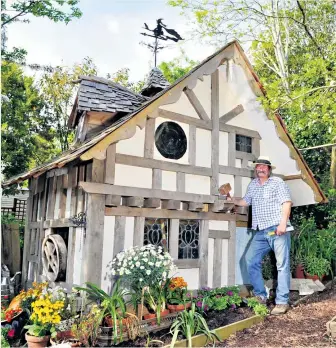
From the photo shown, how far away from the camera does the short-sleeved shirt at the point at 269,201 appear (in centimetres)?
655

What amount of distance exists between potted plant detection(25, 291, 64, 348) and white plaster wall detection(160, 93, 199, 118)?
3509 millimetres

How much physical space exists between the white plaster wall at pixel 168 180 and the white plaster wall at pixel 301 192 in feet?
9.55

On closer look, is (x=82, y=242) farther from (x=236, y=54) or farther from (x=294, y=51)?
(x=294, y=51)

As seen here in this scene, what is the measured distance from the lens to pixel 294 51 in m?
15.5

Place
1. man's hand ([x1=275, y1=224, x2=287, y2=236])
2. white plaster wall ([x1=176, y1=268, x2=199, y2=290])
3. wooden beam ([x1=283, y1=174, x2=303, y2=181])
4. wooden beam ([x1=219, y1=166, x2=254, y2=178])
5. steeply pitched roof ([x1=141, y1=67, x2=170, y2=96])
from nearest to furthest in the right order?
man's hand ([x1=275, y1=224, x2=287, y2=236]) < white plaster wall ([x1=176, y1=268, x2=199, y2=290]) < wooden beam ([x1=219, y1=166, x2=254, y2=178]) < wooden beam ([x1=283, y1=174, x2=303, y2=181]) < steeply pitched roof ([x1=141, y1=67, x2=170, y2=96])

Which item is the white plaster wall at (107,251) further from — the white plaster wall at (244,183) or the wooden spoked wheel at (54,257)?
the white plaster wall at (244,183)

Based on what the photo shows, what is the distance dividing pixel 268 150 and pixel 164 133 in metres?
2.62

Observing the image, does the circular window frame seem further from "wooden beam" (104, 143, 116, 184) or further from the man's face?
the man's face

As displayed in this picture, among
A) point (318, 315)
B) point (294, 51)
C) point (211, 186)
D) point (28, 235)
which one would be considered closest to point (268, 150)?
point (211, 186)

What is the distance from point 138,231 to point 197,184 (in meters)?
1.46

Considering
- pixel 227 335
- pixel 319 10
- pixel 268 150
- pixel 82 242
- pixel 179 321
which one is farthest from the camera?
pixel 319 10

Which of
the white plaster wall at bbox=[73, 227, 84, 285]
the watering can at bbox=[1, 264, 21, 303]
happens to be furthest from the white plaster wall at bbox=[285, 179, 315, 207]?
the watering can at bbox=[1, 264, 21, 303]

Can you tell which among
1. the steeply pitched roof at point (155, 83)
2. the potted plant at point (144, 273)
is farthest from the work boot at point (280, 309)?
the steeply pitched roof at point (155, 83)

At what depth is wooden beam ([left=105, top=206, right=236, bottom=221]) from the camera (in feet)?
19.0
